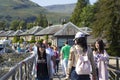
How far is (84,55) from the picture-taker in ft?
29.9

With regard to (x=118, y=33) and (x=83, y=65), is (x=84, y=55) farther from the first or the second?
(x=118, y=33)

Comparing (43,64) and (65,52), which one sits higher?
(43,64)

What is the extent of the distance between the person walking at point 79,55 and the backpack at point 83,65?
0.02 meters

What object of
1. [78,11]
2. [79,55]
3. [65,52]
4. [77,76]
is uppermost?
[78,11]

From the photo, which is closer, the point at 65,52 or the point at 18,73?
the point at 18,73

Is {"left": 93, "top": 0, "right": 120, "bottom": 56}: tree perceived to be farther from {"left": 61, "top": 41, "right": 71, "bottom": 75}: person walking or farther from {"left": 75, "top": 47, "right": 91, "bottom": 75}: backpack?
{"left": 75, "top": 47, "right": 91, "bottom": 75}: backpack

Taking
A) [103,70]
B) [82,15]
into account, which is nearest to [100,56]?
[103,70]

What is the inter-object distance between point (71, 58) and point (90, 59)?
39cm

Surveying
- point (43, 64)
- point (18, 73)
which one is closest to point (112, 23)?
point (43, 64)

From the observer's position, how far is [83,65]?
30.0ft

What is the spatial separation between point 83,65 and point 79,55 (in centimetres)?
23

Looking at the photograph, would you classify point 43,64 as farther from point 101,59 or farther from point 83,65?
point 83,65

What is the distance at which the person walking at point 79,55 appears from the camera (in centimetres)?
899

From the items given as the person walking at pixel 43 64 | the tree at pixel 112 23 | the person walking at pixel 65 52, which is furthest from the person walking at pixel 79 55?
the tree at pixel 112 23
